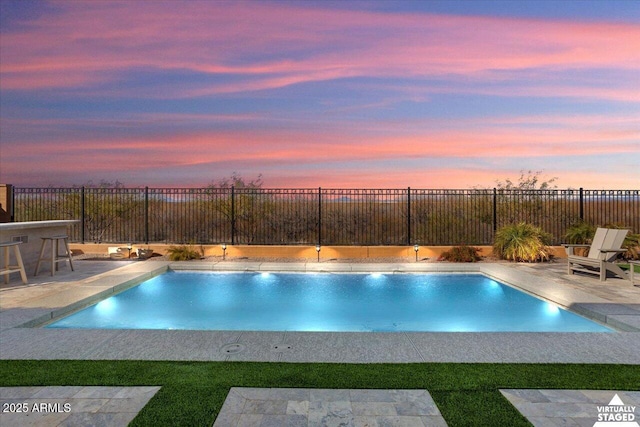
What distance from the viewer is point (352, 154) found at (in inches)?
614

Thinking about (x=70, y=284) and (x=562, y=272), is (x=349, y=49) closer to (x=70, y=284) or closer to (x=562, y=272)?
(x=562, y=272)

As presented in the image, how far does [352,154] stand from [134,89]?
7931 millimetres

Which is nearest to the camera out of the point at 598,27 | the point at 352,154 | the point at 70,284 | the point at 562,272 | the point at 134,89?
the point at 70,284

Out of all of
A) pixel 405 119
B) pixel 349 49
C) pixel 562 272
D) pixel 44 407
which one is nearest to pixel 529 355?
pixel 44 407

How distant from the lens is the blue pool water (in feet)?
19.9

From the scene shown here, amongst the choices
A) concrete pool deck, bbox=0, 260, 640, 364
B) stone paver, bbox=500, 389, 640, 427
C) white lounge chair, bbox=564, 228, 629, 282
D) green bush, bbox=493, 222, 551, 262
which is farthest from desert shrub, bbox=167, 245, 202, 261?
stone paver, bbox=500, 389, 640, 427

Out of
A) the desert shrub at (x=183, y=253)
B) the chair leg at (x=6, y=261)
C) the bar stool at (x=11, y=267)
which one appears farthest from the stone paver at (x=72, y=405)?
the desert shrub at (x=183, y=253)

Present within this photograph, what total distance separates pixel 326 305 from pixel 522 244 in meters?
6.43

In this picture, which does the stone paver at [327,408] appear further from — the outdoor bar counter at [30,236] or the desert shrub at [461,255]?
the desert shrub at [461,255]

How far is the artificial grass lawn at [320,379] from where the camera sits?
271 cm

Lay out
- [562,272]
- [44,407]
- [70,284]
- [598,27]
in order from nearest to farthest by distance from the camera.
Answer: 1. [44,407]
2. [70,284]
3. [562,272]
4. [598,27]

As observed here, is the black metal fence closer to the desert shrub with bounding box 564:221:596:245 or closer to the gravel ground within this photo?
the gravel ground

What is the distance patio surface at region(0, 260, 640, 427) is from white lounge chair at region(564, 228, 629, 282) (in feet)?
1.03

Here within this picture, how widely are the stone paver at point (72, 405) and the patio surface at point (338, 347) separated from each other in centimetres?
2
